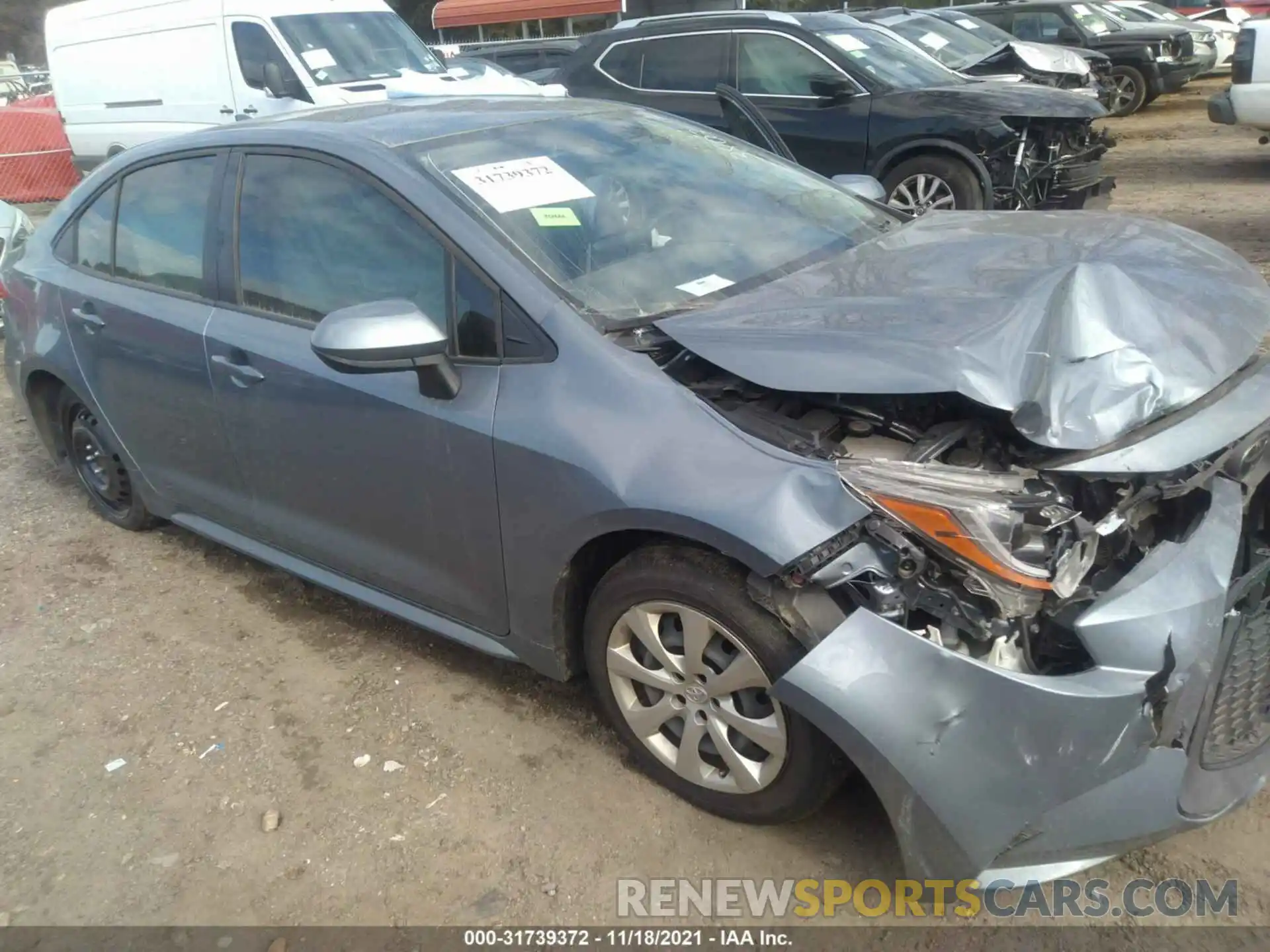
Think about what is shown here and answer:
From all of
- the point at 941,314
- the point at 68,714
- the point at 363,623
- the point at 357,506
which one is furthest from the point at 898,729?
the point at 68,714

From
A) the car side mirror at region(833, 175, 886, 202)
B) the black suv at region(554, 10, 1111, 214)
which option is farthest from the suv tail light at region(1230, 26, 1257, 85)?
the car side mirror at region(833, 175, 886, 202)

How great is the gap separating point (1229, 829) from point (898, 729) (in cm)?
105

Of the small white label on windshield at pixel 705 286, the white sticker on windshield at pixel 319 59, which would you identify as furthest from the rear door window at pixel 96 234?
the white sticker on windshield at pixel 319 59

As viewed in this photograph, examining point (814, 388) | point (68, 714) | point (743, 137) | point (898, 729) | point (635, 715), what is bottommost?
point (68, 714)

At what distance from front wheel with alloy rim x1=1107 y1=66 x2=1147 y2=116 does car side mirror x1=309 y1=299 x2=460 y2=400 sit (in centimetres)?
1417

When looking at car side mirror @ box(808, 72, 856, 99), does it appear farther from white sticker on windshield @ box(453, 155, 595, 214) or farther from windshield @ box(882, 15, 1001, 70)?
white sticker on windshield @ box(453, 155, 595, 214)

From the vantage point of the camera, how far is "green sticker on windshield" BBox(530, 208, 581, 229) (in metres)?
2.79

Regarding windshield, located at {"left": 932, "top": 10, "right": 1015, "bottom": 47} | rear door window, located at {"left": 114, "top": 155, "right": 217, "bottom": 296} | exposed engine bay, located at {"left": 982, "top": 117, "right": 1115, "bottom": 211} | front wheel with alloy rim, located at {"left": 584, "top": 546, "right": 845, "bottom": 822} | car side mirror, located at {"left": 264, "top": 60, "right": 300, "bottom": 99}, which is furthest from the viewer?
windshield, located at {"left": 932, "top": 10, "right": 1015, "bottom": 47}

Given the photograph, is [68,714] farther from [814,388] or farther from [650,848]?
[814,388]

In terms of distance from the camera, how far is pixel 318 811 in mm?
2773

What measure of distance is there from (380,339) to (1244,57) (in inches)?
353

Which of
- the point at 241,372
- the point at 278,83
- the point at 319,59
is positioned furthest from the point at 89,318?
the point at 319,59

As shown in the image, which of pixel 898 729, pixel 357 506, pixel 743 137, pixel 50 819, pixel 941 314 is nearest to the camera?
pixel 898 729

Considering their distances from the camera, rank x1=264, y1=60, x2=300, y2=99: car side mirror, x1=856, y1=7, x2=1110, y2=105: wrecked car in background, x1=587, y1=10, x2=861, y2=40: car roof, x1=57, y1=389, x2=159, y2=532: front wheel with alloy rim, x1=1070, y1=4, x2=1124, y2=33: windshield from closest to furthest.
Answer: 1. x1=57, y1=389, x2=159, y2=532: front wheel with alloy rim
2. x1=587, y1=10, x2=861, y2=40: car roof
3. x1=264, y1=60, x2=300, y2=99: car side mirror
4. x1=856, y1=7, x2=1110, y2=105: wrecked car in background
5. x1=1070, y1=4, x2=1124, y2=33: windshield
